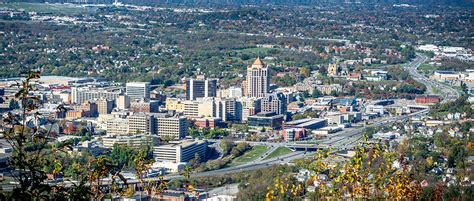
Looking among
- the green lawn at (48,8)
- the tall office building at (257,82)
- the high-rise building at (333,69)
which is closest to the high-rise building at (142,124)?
the tall office building at (257,82)

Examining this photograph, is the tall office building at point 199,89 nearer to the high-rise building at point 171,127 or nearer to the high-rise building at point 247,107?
the high-rise building at point 247,107

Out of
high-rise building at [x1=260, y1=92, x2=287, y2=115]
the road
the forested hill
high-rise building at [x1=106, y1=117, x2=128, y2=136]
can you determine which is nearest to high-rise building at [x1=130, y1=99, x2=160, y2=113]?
high-rise building at [x1=106, y1=117, x2=128, y2=136]

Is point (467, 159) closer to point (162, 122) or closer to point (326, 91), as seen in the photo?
point (162, 122)

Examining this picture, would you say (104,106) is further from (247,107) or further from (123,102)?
(247,107)

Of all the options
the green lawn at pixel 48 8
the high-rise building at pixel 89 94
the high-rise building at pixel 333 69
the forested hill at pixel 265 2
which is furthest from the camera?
the forested hill at pixel 265 2

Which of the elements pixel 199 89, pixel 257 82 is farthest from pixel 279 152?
pixel 257 82

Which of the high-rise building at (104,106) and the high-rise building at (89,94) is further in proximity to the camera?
the high-rise building at (89,94)
